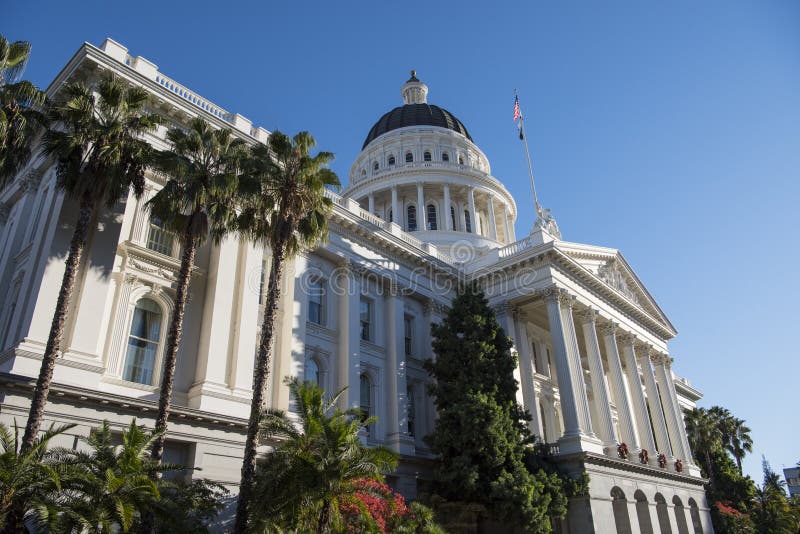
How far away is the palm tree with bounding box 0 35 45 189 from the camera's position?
16281 mm

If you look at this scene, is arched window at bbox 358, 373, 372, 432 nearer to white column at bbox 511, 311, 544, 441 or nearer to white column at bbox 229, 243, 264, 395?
white column at bbox 229, 243, 264, 395

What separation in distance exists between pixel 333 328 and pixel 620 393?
1800 centimetres

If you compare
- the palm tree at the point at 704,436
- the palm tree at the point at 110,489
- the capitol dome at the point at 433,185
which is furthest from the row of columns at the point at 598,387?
the palm tree at the point at 110,489

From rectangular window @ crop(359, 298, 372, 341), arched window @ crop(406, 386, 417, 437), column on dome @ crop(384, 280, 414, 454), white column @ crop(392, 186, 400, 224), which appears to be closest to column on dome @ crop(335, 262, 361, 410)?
rectangular window @ crop(359, 298, 372, 341)

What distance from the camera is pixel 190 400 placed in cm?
2050

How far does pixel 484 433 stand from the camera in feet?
80.8

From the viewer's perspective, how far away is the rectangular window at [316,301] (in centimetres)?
2783

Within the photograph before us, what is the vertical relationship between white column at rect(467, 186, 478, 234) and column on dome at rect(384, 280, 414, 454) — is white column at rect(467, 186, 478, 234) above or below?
above

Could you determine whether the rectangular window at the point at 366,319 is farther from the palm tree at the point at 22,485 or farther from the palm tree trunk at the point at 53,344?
the palm tree at the point at 22,485

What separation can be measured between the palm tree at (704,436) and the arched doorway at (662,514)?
1752cm

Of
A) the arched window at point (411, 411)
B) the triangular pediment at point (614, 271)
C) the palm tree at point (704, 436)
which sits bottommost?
the arched window at point (411, 411)

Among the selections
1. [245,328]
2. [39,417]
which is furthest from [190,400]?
[39,417]

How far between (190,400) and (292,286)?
7103mm

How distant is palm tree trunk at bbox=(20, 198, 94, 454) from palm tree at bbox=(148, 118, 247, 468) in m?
2.22
